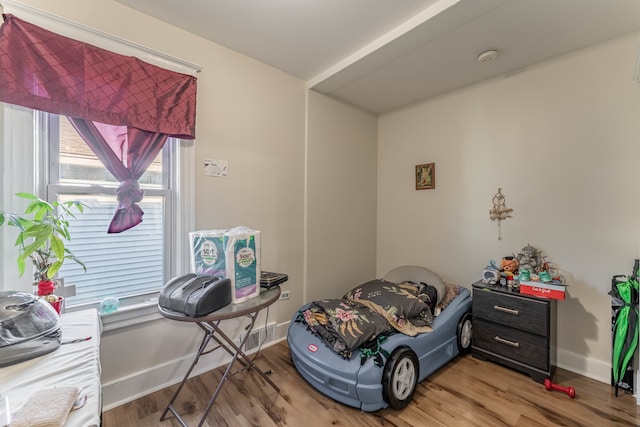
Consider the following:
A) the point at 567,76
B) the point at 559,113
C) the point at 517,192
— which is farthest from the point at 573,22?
the point at 517,192

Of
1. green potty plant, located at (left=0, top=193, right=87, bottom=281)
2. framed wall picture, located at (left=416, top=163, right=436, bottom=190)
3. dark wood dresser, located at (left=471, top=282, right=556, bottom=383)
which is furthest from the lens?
framed wall picture, located at (left=416, top=163, right=436, bottom=190)

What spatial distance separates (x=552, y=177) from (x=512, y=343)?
1410mm

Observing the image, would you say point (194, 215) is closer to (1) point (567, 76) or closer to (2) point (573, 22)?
(2) point (573, 22)

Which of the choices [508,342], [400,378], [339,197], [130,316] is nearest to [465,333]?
[508,342]

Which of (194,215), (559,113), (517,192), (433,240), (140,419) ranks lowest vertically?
(140,419)

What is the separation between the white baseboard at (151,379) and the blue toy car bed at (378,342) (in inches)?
27.2

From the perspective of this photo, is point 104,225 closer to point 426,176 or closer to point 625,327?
point 426,176

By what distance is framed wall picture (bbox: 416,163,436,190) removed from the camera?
305 cm

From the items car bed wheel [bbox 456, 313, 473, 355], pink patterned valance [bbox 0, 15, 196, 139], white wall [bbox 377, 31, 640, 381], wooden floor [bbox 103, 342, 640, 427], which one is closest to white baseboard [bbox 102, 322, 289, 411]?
wooden floor [bbox 103, 342, 640, 427]

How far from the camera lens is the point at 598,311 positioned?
2.10 m

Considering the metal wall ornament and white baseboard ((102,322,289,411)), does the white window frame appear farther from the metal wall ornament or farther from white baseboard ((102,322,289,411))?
the metal wall ornament

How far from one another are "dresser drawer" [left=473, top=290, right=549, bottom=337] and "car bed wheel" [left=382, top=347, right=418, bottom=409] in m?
0.82

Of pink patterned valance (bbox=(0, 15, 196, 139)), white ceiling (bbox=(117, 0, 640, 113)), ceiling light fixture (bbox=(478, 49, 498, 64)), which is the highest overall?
white ceiling (bbox=(117, 0, 640, 113))

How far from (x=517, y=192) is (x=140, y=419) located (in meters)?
3.35
